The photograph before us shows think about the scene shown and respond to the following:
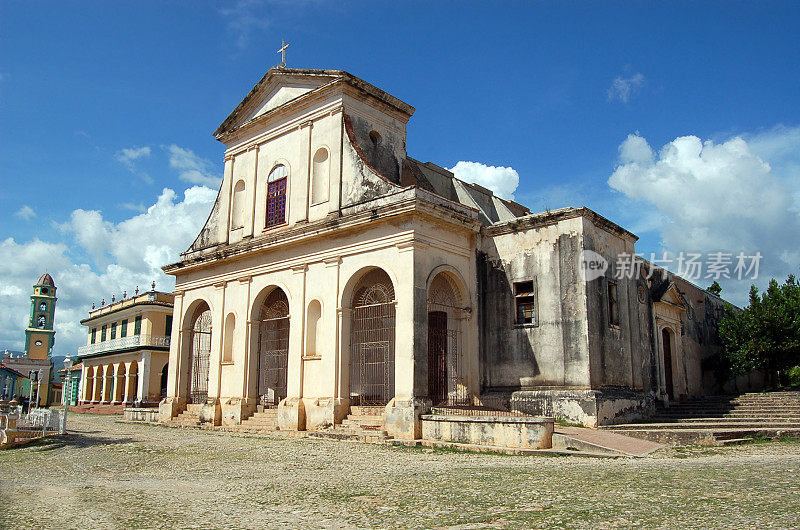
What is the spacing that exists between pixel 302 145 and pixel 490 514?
1390 centimetres

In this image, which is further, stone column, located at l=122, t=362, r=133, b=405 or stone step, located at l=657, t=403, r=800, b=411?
stone column, located at l=122, t=362, r=133, b=405

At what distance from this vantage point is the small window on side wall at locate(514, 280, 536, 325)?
1550cm

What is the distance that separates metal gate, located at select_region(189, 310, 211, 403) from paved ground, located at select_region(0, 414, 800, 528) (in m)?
9.03

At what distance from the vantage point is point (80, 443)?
13.8 meters

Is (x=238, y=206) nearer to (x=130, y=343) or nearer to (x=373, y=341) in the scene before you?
(x=373, y=341)

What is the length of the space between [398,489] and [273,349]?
12830 mm

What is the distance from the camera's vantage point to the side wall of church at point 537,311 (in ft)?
47.5

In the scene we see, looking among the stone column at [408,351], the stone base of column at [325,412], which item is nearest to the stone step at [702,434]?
the stone column at [408,351]

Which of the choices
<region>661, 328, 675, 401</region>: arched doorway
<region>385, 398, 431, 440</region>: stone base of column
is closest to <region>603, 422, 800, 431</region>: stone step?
<region>385, 398, 431, 440</region>: stone base of column

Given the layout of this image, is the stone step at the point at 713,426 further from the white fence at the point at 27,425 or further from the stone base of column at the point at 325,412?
the white fence at the point at 27,425

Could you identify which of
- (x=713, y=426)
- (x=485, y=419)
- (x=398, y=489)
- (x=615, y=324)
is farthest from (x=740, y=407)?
(x=398, y=489)

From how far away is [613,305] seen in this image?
1557 centimetres

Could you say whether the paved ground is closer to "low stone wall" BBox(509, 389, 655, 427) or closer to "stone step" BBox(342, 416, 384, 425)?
"stone step" BBox(342, 416, 384, 425)

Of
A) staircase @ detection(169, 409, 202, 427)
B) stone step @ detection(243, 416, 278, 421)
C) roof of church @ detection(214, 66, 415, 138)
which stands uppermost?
roof of church @ detection(214, 66, 415, 138)
